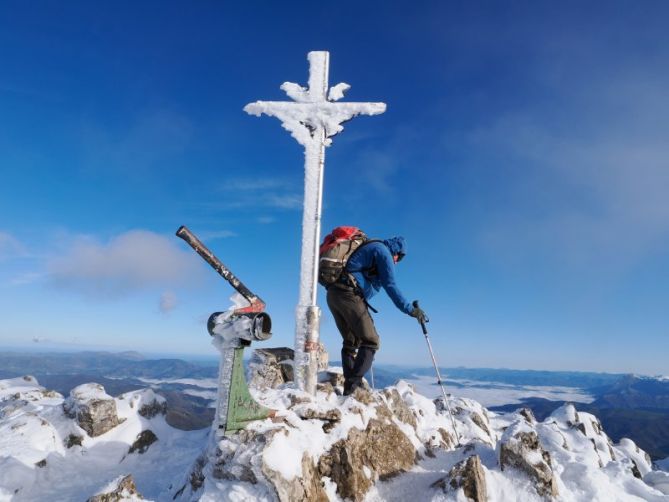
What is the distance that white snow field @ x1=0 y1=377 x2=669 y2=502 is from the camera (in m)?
6.87

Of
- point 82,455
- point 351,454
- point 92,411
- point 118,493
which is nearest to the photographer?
point 118,493

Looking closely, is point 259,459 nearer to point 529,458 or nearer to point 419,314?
point 419,314

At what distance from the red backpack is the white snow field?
291 centimetres

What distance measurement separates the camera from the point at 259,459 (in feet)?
21.3

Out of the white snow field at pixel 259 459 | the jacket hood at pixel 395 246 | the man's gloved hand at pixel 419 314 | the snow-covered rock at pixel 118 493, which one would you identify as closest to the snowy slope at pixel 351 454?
the white snow field at pixel 259 459

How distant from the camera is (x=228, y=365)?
7.55 metres

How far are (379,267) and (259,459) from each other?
4.90m

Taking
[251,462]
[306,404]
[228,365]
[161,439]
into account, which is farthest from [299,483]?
[161,439]

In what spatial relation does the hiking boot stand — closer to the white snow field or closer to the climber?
the climber

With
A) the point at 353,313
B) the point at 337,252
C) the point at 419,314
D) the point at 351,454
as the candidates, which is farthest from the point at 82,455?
the point at 419,314

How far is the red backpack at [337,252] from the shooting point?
31.9 ft

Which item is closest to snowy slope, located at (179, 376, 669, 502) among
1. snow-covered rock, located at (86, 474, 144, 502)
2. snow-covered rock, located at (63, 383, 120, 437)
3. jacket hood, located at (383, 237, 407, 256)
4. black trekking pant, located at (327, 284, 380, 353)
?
snow-covered rock, located at (86, 474, 144, 502)

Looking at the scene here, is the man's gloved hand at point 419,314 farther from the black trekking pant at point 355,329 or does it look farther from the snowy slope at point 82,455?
the snowy slope at point 82,455

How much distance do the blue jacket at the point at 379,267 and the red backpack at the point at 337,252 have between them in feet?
0.80
